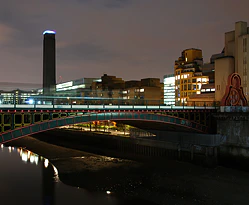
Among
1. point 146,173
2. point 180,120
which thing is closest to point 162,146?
point 180,120

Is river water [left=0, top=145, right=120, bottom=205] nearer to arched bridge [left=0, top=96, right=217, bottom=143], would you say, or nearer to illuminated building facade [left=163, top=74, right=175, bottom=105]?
arched bridge [left=0, top=96, right=217, bottom=143]

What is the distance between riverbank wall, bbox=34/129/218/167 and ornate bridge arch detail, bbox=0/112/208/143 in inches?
141

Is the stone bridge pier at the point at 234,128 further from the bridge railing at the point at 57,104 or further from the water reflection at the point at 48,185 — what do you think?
the water reflection at the point at 48,185

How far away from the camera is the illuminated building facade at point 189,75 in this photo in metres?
92.9

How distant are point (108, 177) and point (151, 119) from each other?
9178 mm

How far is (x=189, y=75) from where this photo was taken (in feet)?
316

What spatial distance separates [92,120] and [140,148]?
51.3 feet

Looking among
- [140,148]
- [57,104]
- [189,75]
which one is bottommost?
[140,148]

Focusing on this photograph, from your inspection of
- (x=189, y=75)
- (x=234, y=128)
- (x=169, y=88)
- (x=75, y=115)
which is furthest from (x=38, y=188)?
(x=169, y=88)

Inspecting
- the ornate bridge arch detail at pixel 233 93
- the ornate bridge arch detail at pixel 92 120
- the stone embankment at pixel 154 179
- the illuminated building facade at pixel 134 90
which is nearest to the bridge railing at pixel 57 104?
the ornate bridge arch detail at pixel 92 120

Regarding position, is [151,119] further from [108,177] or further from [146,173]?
[108,177]

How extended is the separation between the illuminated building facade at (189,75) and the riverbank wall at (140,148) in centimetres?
4230

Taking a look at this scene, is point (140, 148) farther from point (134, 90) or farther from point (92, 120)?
point (134, 90)

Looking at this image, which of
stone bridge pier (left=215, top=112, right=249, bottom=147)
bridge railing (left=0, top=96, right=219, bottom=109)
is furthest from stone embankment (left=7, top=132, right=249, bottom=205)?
bridge railing (left=0, top=96, right=219, bottom=109)
